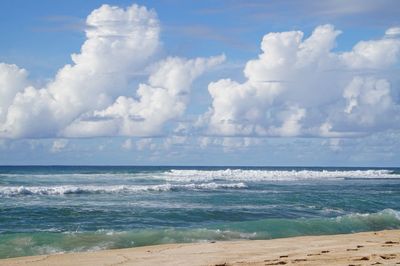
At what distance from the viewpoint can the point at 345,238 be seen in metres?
14.9

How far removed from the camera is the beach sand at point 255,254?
10581mm

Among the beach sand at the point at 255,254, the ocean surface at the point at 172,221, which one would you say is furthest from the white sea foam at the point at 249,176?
the beach sand at the point at 255,254

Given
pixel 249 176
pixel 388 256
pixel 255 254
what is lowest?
pixel 255 254

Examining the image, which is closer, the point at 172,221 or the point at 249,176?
the point at 172,221

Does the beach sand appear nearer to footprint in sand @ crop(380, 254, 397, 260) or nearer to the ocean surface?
footprint in sand @ crop(380, 254, 397, 260)

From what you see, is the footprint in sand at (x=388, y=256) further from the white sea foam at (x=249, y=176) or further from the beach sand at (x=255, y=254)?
the white sea foam at (x=249, y=176)

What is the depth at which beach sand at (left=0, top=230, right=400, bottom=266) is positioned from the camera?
34.7ft

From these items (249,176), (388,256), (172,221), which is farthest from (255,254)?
(249,176)

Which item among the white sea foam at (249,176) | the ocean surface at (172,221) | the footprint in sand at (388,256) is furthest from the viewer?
the white sea foam at (249,176)

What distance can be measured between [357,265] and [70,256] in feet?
20.2

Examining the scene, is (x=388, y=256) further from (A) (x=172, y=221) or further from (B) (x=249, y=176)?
(B) (x=249, y=176)

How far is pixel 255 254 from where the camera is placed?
39.3 feet

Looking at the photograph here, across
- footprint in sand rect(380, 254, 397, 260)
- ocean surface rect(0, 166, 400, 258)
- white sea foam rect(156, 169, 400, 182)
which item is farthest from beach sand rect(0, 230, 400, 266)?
white sea foam rect(156, 169, 400, 182)

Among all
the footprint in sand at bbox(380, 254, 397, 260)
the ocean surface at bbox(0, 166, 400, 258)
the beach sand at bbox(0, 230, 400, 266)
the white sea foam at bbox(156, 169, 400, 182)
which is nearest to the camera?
the footprint in sand at bbox(380, 254, 397, 260)
